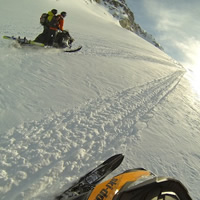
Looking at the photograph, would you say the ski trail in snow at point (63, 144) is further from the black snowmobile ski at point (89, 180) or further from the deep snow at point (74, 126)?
the black snowmobile ski at point (89, 180)

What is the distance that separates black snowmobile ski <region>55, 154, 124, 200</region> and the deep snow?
0.52 feet

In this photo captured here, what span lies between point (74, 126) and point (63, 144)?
0.65 meters

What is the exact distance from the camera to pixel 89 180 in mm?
2748

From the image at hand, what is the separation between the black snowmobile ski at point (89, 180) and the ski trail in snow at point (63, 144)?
0.18 meters

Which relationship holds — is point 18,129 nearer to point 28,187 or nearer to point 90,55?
point 28,187

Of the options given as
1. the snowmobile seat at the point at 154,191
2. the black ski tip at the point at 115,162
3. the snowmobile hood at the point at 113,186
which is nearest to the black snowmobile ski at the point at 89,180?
the black ski tip at the point at 115,162

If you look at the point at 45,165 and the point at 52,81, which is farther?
the point at 52,81

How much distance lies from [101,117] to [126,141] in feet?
2.82

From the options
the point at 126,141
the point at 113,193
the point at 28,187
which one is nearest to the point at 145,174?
the point at 113,193

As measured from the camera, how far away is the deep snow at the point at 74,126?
2.87 metres

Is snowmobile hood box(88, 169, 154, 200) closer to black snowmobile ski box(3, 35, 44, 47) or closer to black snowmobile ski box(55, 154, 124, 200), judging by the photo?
black snowmobile ski box(55, 154, 124, 200)

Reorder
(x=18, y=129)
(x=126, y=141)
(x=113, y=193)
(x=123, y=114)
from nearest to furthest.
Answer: (x=113, y=193)
(x=18, y=129)
(x=126, y=141)
(x=123, y=114)

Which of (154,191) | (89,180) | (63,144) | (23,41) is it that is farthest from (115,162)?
(23,41)

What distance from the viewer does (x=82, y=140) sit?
373cm
